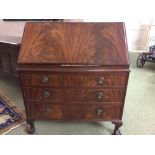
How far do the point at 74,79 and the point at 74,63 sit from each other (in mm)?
128

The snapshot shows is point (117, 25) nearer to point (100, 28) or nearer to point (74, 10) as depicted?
point (100, 28)

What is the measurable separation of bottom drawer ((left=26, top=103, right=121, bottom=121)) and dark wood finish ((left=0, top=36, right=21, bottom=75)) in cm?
68

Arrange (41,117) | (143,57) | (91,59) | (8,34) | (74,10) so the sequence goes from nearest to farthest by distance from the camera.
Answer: (74,10), (91,59), (41,117), (8,34), (143,57)

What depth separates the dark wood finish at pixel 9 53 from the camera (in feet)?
6.41

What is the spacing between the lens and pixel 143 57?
2732 millimetres

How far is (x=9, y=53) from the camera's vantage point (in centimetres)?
204

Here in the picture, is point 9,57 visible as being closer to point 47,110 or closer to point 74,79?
point 47,110

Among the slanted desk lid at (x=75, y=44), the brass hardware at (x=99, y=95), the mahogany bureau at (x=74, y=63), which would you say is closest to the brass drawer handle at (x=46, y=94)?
the mahogany bureau at (x=74, y=63)

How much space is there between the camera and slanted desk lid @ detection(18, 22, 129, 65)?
1.30 metres

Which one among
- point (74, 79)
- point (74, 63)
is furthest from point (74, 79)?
point (74, 63)

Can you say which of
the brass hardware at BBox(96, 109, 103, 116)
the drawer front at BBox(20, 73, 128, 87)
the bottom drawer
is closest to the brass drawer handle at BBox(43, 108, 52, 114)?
the bottom drawer

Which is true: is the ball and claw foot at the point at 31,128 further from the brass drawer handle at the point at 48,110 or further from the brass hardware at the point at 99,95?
the brass hardware at the point at 99,95

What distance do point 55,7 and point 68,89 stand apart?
3.90 feet
